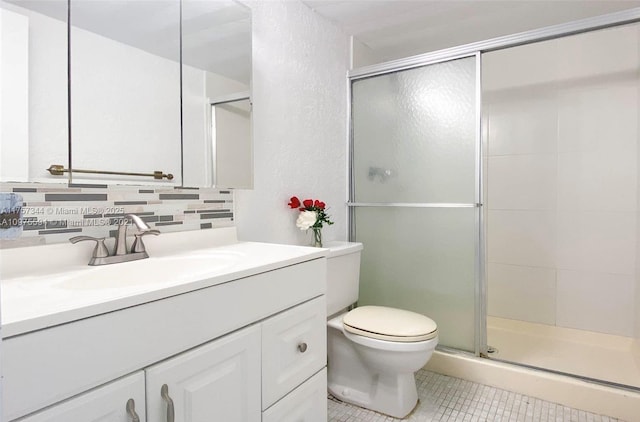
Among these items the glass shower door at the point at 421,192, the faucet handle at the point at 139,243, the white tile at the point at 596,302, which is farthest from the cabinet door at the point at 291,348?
the white tile at the point at 596,302

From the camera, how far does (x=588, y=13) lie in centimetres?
213

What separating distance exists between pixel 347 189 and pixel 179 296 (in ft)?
5.76

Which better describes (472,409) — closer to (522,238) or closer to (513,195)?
(522,238)

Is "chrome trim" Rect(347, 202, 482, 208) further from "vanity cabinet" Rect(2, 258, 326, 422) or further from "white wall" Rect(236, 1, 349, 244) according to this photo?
"vanity cabinet" Rect(2, 258, 326, 422)

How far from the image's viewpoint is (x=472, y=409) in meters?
1.76

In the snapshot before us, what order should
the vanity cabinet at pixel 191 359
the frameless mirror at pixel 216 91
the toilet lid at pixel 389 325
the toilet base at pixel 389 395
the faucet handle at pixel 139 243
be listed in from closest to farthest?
the vanity cabinet at pixel 191 359 < the faucet handle at pixel 139 243 < the frameless mirror at pixel 216 91 < the toilet lid at pixel 389 325 < the toilet base at pixel 389 395

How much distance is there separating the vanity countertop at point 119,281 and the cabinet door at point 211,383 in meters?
0.16

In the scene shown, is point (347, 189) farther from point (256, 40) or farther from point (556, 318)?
point (556, 318)

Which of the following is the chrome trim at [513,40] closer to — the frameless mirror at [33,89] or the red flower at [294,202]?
the red flower at [294,202]

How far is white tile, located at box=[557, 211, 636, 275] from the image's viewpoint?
91.1 inches

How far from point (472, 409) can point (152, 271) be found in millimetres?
1576

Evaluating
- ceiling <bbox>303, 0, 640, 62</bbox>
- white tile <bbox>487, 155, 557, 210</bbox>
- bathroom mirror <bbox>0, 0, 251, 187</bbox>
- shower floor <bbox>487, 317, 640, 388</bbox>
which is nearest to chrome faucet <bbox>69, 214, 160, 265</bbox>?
bathroom mirror <bbox>0, 0, 251, 187</bbox>

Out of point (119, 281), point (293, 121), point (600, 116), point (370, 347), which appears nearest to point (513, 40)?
point (600, 116)

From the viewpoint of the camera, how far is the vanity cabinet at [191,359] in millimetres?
625
